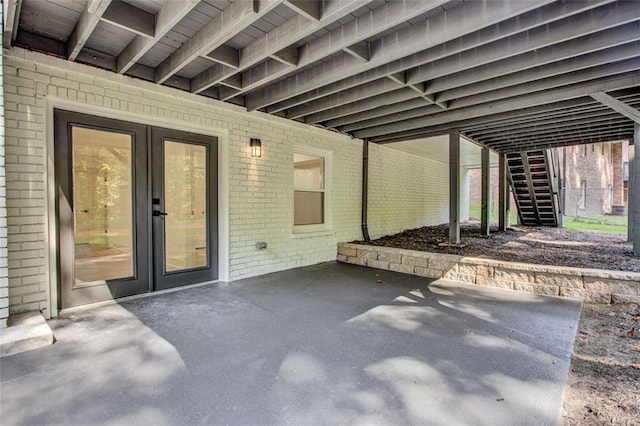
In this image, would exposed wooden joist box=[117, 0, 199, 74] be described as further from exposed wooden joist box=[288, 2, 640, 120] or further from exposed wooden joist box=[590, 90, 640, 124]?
exposed wooden joist box=[590, 90, 640, 124]

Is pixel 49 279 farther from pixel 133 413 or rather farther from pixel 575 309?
pixel 575 309

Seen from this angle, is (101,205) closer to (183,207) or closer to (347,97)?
(183,207)

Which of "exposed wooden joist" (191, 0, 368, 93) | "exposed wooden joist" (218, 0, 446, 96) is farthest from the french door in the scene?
"exposed wooden joist" (218, 0, 446, 96)

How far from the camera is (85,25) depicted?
2.67 m

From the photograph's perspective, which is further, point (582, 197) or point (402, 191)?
point (582, 197)

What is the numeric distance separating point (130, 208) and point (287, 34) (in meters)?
2.64

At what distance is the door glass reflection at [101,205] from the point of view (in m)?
3.45

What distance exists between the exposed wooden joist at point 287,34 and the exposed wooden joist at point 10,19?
1.66 m

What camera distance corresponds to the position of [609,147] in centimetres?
1920

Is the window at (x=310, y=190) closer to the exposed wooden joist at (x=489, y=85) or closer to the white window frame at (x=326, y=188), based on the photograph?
the white window frame at (x=326, y=188)

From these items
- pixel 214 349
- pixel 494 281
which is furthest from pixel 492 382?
pixel 494 281

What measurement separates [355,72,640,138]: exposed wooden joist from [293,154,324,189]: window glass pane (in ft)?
3.89

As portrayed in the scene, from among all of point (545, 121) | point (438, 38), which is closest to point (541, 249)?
point (545, 121)

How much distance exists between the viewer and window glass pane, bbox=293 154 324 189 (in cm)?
577
